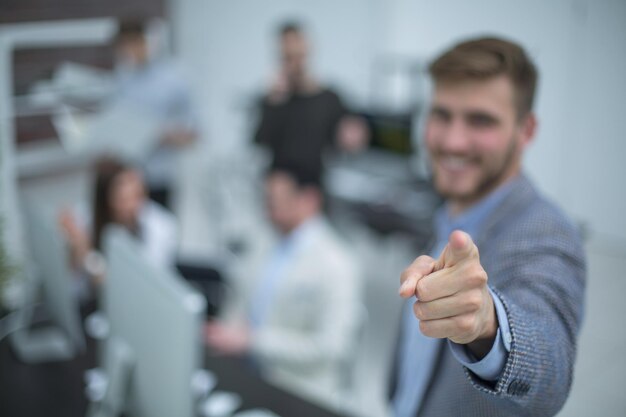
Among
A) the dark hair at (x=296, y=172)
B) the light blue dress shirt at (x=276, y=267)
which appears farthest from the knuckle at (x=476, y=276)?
the dark hair at (x=296, y=172)

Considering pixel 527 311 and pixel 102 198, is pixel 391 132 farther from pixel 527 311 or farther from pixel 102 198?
pixel 527 311

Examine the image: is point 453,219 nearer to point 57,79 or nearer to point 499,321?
point 499,321

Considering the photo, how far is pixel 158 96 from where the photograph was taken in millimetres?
3398

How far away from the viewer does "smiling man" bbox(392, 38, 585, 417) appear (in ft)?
2.18

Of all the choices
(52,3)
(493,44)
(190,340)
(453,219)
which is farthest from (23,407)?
(52,3)

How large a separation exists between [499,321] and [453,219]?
46 cm

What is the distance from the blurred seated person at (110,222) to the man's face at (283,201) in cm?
52

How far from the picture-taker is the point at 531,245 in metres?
0.87

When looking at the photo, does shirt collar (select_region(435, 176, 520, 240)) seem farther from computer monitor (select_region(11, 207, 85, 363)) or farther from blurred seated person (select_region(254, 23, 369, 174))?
blurred seated person (select_region(254, 23, 369, 174))

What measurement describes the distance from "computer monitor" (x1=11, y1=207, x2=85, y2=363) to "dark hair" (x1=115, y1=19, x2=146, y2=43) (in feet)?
4.75

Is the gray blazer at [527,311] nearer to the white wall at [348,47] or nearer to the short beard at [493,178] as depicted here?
the short beard at [493,178]

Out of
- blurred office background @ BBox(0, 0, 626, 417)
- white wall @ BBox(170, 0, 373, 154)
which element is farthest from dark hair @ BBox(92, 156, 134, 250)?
white wall @ BBox(170, 0, 373, 154)

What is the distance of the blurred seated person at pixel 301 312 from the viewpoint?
211 cm

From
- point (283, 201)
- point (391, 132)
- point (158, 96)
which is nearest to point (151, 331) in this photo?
point (283, 201)
